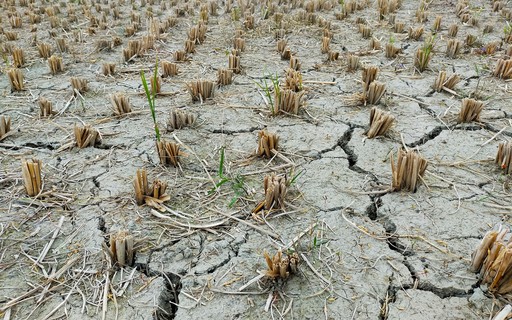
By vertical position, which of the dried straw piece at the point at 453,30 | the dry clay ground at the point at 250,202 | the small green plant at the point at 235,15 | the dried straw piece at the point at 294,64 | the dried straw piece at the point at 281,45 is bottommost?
the dry clay ground at the point at 250,202

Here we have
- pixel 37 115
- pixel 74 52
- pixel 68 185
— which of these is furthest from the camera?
pixel 74 52

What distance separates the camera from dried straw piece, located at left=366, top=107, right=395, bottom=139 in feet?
9.70

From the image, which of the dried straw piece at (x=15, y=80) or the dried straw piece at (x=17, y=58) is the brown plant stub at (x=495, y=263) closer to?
the dried straw piece at (x=15, y=80)

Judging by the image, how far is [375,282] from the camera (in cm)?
195

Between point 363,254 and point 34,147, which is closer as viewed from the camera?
point 363,254

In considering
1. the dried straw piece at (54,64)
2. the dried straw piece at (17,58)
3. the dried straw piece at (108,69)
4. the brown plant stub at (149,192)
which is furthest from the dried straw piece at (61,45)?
the brown plant stub at (149,192)

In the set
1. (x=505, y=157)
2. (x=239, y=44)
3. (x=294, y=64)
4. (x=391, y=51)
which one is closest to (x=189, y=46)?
(x=239, y=44)

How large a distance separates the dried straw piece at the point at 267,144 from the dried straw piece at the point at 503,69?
248 cm

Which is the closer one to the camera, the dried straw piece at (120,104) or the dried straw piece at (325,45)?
the dried straw piece at (120,104)

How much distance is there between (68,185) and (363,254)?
1773mm

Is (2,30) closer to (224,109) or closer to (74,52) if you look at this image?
(74,52)

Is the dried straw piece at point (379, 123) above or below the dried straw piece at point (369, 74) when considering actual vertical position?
below

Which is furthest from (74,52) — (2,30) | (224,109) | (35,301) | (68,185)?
(35,301)

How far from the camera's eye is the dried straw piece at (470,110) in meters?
3.14
